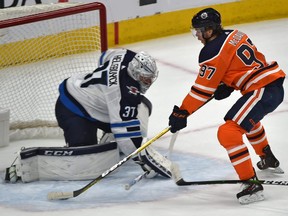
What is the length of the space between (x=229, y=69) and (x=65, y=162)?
1.06m

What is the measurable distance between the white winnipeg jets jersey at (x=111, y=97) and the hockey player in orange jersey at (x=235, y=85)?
0.26m

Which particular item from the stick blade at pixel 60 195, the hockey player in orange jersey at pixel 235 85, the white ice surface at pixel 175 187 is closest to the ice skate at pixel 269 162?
the white ice surface at pixel 175 187

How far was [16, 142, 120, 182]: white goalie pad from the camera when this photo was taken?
16.8 ft

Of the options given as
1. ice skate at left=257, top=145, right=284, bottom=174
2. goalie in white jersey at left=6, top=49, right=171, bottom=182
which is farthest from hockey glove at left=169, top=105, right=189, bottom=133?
ice skate at left=257, top=145, right=284, bottom=174

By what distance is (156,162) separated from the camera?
16.5 feet

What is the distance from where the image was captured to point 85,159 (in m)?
5.12

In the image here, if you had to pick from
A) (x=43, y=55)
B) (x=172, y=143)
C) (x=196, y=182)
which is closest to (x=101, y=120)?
(x=172, y=143)

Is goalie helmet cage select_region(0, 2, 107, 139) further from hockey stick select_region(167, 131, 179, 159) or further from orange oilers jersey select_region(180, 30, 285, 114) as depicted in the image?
orange oilers jersey select_region(180, 30, 285, 114)

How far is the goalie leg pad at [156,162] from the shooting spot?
4984 millimetres

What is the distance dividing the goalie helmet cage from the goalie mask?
83 cm

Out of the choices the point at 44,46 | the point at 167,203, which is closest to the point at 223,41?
the point at 167,203

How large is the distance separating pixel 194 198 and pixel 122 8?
2.74 metres

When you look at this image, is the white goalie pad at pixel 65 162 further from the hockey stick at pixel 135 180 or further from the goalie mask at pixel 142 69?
the goalie mask at pixel 142 69

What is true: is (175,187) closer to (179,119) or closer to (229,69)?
(179,119)
